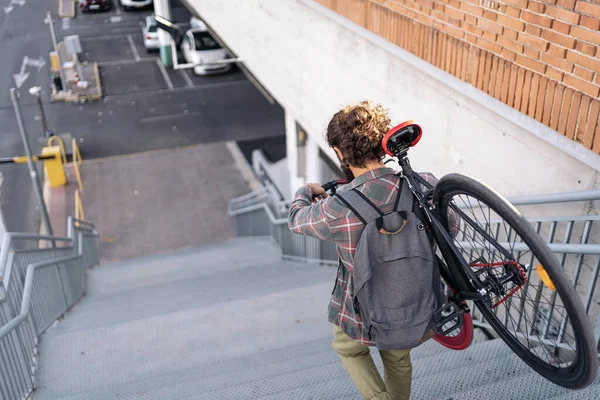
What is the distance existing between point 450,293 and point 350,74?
4.57 meters

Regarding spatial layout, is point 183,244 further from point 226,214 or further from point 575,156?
point 575,156

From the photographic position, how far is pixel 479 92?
13.9 ft

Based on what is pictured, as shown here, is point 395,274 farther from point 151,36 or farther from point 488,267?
point 151,36

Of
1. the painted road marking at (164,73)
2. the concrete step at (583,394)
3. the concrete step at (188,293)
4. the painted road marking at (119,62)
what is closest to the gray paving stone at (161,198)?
the concrete step at (188,293)

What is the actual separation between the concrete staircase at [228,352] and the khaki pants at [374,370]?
416 millimetres

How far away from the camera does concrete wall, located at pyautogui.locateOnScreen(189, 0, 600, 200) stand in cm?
376

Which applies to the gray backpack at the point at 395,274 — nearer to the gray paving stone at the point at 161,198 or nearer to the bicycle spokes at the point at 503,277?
the bicycle spokes at the point at 503,277

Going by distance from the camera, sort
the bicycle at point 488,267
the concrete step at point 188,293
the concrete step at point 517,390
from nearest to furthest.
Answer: the bicycle at point 488,267
the concrete step at point 517,390
the concrete step at point 188,293

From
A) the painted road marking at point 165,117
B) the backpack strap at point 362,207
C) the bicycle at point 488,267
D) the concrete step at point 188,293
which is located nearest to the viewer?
the bicycle at point 488,267

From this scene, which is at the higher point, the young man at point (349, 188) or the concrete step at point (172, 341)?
the young man at point (349, 188)

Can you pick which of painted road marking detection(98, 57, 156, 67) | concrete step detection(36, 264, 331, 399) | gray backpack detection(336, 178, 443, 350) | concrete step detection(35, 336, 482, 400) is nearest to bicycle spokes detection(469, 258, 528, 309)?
gray backpack detection(336, 178, 443, 350)

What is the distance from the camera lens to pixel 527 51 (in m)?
3.58

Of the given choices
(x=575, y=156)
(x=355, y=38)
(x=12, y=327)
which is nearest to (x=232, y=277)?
(x=355, y=38)

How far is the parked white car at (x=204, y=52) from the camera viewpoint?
836 inches
